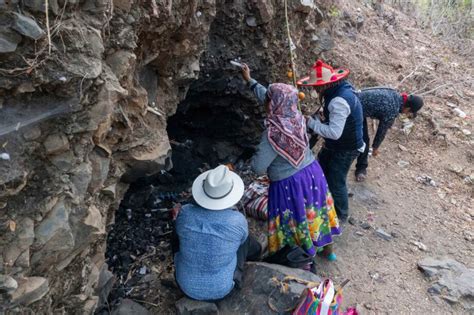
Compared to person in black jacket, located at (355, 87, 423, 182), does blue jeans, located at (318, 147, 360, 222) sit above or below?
below

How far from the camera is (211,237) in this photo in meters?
3.04

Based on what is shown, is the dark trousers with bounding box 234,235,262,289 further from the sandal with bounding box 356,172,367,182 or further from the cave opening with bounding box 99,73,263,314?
the sandal with bounding box 356,172,367,182

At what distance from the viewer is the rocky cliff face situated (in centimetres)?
188

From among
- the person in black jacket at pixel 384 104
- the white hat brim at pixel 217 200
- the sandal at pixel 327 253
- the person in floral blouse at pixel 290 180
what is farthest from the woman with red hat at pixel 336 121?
the white hat brim at pixel 217 200

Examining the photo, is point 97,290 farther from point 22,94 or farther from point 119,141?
point 22,94

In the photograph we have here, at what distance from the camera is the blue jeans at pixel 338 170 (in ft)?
13.5

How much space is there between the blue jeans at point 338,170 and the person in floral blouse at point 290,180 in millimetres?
477

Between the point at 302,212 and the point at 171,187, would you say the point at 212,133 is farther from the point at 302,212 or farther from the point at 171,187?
the point at 302,212

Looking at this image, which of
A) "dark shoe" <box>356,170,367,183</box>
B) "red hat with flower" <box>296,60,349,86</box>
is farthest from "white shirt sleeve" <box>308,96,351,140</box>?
"dark shoe" <box>356,170,367,183</box>

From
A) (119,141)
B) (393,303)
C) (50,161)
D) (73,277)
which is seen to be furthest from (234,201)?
(393,303)

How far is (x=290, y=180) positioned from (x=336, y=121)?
673mm

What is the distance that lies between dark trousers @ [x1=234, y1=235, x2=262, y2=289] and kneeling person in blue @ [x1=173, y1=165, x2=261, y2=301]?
0.28 ft

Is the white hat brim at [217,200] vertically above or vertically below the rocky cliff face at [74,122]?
below

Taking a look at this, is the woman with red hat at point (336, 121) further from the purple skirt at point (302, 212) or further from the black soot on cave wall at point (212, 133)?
the black soot on cave wall at point (212, 133)
